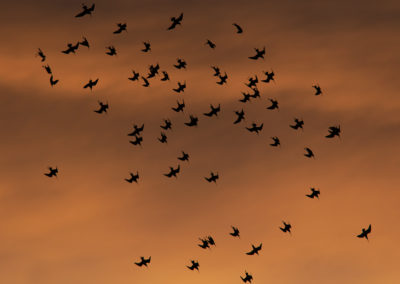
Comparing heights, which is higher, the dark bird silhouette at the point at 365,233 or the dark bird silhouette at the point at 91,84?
the dark bird silhouette at the point at 91,84

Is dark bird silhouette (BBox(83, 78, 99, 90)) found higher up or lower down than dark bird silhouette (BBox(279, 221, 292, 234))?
higher up

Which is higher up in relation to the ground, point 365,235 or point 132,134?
point 132,134

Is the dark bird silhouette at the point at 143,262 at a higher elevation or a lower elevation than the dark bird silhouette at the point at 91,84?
lower

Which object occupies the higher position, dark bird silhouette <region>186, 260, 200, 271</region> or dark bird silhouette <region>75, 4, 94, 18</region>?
dark bird silhouette <region>75, 4, 94, 18</region>

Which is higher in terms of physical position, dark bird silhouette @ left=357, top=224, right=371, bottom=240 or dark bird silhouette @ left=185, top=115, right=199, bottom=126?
dark bird silhouette @ left=185, top=115, right=199, bottom=126

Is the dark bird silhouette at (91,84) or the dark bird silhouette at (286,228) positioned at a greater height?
the dark bird silhouette at (91,84)

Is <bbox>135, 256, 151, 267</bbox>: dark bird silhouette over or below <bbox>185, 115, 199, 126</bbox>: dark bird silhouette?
below

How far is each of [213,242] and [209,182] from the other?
8482 mm

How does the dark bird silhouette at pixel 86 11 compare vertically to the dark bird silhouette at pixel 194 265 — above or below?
above

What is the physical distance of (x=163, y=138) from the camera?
143m

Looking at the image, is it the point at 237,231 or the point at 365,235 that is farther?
the point at 237,231

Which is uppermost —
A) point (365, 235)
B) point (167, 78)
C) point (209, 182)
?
point (167, 78)

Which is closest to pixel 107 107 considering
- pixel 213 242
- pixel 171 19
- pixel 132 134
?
pixel 132 134

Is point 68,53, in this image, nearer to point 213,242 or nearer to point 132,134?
point 132,134
